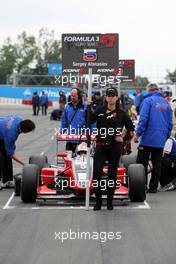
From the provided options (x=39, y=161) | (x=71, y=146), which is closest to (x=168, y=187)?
(x=71, y=146)

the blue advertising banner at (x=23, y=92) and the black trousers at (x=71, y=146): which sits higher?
the black trousers at (x=71, y=146)

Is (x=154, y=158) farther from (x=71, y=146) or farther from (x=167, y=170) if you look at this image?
(x=71, y=146)

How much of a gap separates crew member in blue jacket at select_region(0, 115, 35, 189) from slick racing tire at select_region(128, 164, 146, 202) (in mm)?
2029

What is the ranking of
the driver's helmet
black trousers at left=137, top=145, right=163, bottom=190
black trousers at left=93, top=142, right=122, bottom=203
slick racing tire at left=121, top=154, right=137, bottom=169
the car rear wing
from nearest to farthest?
black trousers at left=93, top=142, right=122, bottom=203 < the driver's helmet < the car rear wing < black trousers at left=137, top=145, right=163, bottom=190 < slick racing tire at left=121, top=154, right=137, bottom=169

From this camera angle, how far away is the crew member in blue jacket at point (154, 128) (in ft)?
40.3

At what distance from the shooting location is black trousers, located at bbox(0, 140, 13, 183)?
12.9 meters

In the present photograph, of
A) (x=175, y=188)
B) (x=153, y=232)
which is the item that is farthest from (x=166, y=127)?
→ (x=153, y=232)

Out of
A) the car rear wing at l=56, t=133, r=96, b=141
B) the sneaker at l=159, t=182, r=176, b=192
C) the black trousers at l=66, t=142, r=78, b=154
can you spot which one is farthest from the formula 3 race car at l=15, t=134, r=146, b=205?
the sneaker at l=159, t=182, r=176, b=192

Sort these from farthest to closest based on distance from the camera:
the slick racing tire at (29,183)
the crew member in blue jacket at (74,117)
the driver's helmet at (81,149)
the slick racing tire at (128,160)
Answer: the crew member in blue jacket at (74,117), the slick racing tire at (128,160), the driver's helmet at (81,149), the slick racing tire at (29,183)

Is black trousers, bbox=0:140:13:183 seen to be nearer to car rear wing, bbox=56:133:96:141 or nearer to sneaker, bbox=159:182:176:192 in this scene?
car rear wing, bbox=56:133:96:141

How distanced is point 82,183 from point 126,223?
165cm

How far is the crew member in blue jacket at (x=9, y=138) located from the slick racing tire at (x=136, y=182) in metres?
2.03

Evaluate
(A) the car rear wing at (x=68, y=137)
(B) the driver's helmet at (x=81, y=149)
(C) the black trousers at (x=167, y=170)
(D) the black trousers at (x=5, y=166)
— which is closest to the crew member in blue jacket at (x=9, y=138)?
(D) the black trousers at (x=5, y=166)

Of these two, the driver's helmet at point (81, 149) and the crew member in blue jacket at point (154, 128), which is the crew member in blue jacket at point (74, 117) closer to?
the crew member in blue jacket at point (154, 128)
